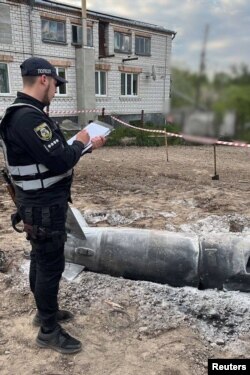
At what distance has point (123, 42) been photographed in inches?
707

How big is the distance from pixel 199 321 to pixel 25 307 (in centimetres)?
143

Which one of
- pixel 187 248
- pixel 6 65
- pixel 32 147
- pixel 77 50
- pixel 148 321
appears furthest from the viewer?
pixel 77 50

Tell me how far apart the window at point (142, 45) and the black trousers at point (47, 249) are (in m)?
17.8

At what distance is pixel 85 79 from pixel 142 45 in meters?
4.32

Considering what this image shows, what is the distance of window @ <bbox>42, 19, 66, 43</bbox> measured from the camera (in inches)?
592

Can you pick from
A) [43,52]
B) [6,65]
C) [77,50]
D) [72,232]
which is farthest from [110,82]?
[72,232]

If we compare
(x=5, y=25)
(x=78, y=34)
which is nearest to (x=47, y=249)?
(x=5, y=25)

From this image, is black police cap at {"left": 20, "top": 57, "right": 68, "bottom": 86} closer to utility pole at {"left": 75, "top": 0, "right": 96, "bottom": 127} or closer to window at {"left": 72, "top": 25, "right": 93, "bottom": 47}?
utility pole at {"left": 75, "top": 0, "right": 96, "bottom": 127}

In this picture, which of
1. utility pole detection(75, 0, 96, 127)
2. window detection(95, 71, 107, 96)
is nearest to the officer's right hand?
utility pole detection(75, 0, 96, 127)

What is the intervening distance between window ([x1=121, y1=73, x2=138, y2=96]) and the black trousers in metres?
17.3

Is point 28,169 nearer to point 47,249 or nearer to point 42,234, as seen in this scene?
point 42,234

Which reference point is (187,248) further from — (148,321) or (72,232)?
(72,232)

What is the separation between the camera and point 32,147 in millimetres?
2006

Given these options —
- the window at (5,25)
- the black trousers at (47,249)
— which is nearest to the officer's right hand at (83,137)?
the black trousers at (47,249)
